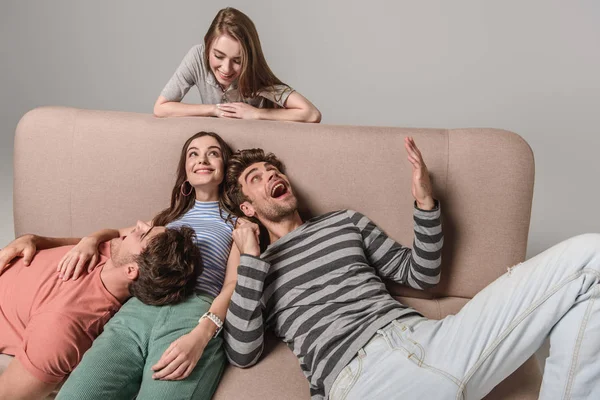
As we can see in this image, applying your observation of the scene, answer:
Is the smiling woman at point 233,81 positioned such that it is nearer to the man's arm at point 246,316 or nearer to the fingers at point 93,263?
the fingers at point 93,263

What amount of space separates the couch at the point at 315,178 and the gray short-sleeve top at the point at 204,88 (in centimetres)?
29

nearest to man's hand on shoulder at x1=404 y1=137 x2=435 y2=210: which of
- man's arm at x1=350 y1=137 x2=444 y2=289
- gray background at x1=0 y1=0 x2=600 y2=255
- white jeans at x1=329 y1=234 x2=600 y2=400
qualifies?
man's arm at x1=350 y1=137 x2=444 y2=289

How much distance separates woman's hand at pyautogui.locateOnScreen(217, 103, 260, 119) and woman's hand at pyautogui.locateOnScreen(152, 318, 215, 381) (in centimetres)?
103

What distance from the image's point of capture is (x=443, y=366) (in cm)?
171

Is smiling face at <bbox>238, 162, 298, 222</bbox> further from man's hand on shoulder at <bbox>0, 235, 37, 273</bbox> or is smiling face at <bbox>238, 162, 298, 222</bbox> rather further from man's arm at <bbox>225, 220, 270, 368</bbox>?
man's hand on shoulder at <bbox>0, 235, 37, 273</bbox>

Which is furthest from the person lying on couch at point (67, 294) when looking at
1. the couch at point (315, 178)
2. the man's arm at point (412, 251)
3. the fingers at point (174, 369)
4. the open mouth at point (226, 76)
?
the open mouth at point (226, 76)

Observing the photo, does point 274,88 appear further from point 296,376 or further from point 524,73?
point 524,73

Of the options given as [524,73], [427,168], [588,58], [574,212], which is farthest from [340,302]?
[588,58]

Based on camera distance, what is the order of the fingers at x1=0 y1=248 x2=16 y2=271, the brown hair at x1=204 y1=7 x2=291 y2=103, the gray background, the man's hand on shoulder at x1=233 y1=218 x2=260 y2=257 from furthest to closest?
the gray background → the brown hair at x1=204 y1=7 x2=291 y2=103 → the fingers at x1=0 y1=248 x2=16 y2=271 → the man's hand on shoulder at x1=233 y1=218 x2=260 y2=257

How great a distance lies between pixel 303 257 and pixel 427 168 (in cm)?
56

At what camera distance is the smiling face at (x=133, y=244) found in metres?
2.09

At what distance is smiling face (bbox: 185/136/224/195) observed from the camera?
2.33m

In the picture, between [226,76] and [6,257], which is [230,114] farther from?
[6,257]

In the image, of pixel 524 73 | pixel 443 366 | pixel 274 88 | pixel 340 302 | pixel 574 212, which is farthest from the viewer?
pixel 524 73
